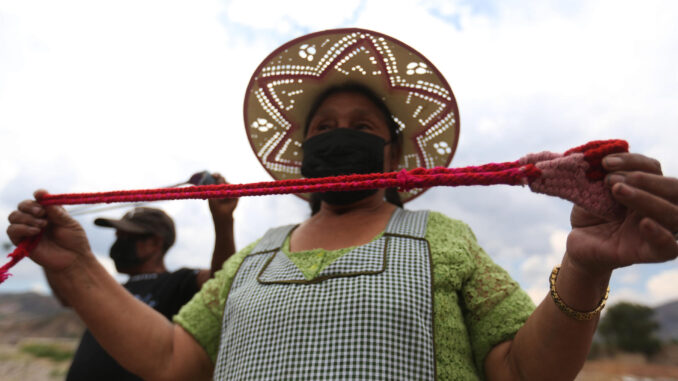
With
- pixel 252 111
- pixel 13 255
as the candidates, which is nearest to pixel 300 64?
pixel 252 111

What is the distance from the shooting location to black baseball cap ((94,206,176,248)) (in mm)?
3148

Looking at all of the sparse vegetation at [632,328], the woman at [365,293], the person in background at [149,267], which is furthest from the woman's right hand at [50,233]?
the sparse vegetation at [632,328]

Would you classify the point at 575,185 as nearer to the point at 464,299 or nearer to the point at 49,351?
the point at 464,299

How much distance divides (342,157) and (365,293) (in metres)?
0.64

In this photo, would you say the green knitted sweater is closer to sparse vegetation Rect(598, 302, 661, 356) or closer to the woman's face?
the woman's face

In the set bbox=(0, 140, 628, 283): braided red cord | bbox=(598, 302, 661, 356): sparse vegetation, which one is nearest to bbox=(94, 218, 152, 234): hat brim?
bbox=(0, 140, 628, 283): braided red cord

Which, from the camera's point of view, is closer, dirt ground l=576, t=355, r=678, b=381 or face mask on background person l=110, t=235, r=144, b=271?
face mask on background person l=110, t=235, r=144, b=271

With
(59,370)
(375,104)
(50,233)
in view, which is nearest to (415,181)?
(375,104)

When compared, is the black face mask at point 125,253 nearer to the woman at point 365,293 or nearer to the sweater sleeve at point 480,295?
the woman at point 365,293

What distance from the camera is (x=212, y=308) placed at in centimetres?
161

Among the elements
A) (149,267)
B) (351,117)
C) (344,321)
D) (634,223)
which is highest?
(351,117)

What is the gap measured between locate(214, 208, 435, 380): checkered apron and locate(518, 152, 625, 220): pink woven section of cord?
18.0 inches

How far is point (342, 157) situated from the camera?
5.41 feet

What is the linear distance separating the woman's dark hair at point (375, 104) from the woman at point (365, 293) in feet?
0.25
